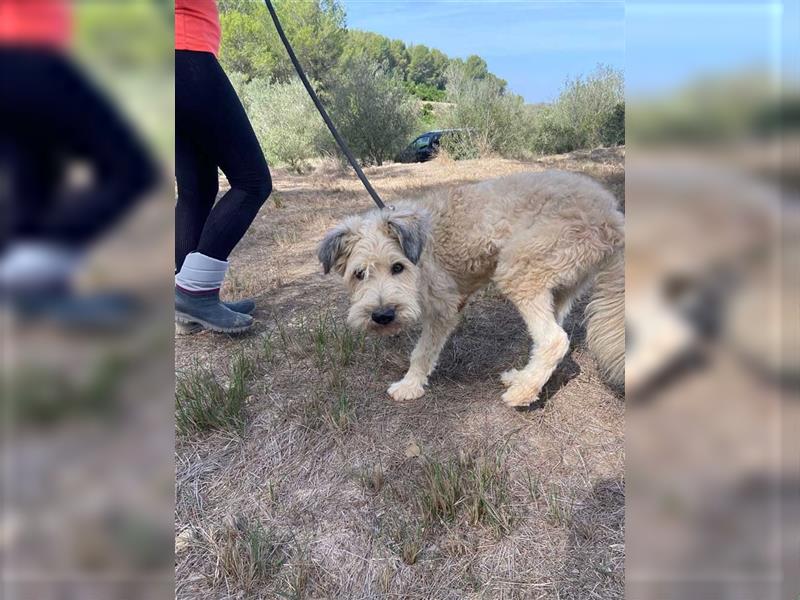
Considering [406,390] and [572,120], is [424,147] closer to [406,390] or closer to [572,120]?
[572,120]

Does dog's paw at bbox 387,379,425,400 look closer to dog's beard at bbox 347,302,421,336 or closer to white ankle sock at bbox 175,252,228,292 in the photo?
dog's beard at bbox 347,302,421,336

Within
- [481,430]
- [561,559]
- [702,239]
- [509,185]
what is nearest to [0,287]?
[702,239]

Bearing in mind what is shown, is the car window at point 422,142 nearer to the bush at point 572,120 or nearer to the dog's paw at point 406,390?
the bush at point 572,120

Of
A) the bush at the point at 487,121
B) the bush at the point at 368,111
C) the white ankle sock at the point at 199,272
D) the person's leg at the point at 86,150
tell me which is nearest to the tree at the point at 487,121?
the bush at the point at 487,121

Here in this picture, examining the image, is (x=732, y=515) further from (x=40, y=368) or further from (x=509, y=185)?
(x=509, y=185)

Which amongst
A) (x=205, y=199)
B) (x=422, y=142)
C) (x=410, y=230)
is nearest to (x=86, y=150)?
(x=410, y=230)

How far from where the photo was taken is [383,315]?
314cm

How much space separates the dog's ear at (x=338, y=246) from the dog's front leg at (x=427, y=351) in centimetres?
71

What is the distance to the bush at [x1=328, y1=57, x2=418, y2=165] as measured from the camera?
16422 mm

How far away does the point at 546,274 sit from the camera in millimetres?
3197

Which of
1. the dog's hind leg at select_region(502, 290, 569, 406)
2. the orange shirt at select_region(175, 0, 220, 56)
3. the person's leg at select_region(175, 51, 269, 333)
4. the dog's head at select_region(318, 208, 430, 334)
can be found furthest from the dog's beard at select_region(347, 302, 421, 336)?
the orange shirt at select_region(175, 0, 220, 56)

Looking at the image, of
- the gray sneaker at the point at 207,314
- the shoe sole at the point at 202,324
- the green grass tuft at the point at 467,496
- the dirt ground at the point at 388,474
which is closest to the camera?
the dirt ground at the point at 388,474

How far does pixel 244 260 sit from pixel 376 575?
4706mm

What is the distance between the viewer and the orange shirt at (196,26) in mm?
2877
